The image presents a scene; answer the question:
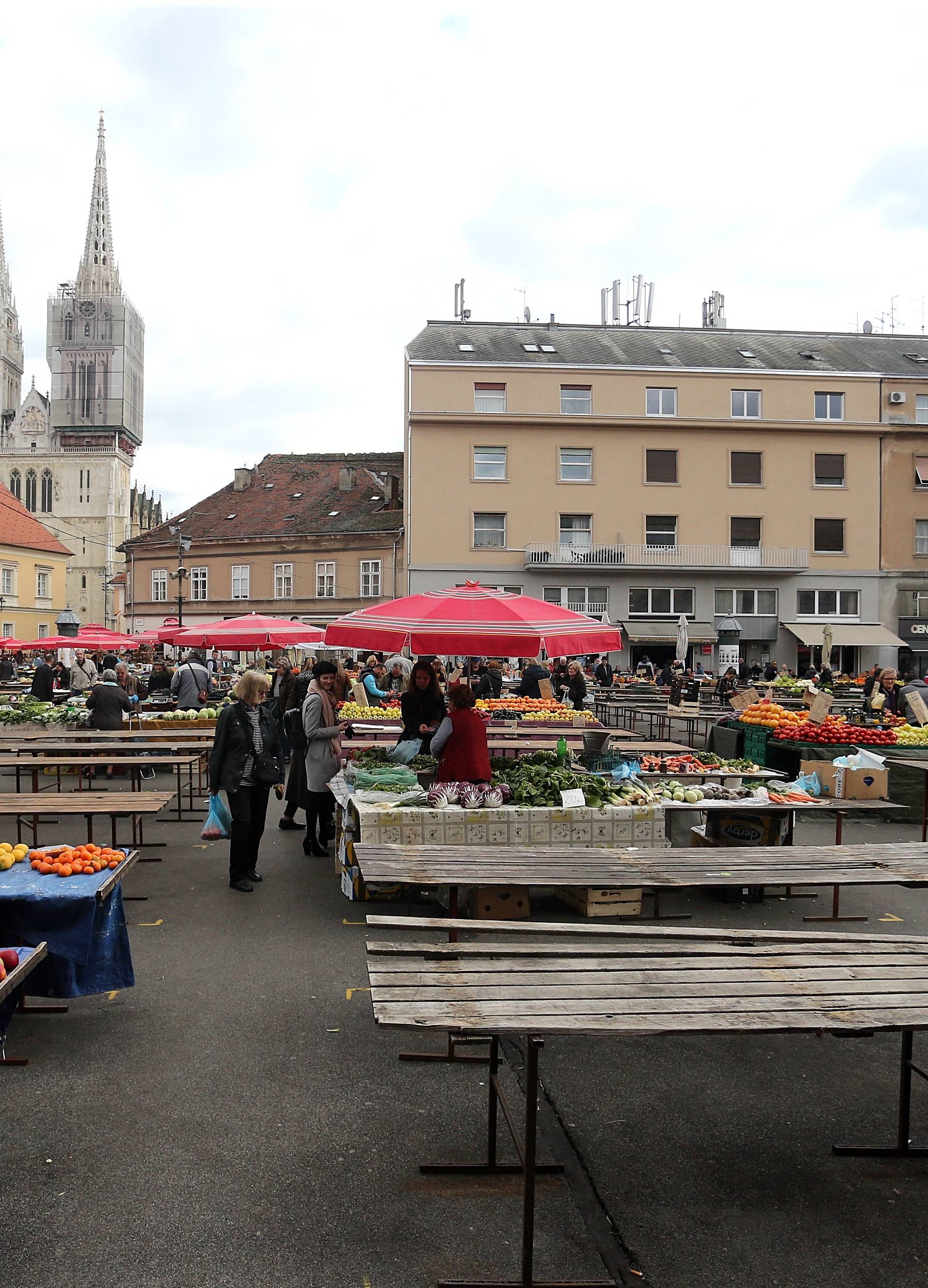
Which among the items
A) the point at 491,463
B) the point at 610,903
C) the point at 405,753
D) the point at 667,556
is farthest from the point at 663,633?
the point at 610,903

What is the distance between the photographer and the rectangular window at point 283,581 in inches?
1943

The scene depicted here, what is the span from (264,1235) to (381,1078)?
1.33 meters

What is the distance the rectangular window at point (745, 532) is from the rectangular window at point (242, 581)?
25126mm

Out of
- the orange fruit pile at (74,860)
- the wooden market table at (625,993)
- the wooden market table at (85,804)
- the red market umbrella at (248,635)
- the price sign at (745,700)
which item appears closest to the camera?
the wooden market table at (625,993)

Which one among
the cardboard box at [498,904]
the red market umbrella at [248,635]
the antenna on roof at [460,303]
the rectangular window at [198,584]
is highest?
the antenna on roof at [460,303]

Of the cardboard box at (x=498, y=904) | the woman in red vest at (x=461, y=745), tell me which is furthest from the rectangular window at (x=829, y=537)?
the cardboard box at (x=498, y=904)

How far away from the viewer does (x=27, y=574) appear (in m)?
60.5

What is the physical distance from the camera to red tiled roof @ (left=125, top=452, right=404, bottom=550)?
161ft

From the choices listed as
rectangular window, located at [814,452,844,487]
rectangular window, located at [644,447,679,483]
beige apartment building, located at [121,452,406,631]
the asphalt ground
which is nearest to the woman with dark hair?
the asphalt ground

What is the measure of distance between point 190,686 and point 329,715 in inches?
389

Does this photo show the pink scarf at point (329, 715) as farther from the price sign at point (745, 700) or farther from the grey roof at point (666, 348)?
the grey roof at point (666, 348)

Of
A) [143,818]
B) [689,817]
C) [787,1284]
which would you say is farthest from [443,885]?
[143,818]

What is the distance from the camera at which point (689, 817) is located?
32.0ft

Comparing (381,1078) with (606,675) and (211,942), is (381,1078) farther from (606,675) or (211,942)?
(606,675)
